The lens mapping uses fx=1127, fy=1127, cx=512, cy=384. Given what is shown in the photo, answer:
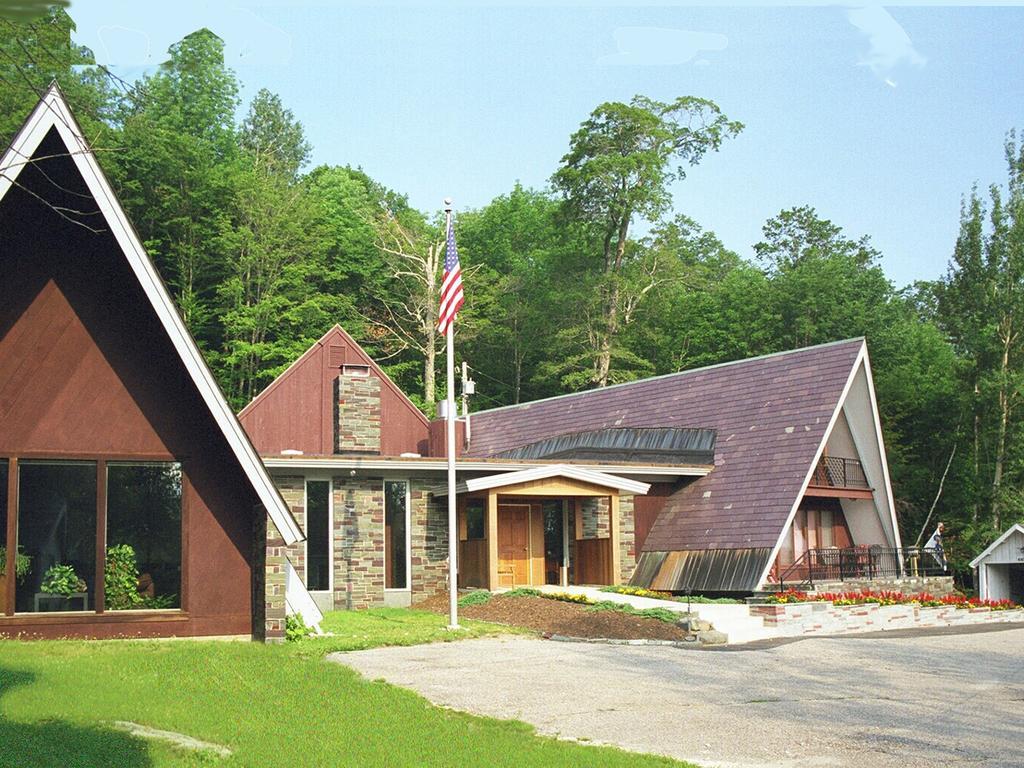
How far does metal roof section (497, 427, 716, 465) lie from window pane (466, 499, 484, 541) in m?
4.15

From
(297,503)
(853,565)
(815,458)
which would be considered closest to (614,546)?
(815,458)

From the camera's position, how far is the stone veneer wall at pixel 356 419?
25.6 metres

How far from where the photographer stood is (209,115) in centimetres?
4641

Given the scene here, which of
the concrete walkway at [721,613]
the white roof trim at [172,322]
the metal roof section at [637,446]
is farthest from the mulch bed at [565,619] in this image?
the metal roof section at [637,446]

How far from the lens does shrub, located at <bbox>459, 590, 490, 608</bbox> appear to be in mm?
21172

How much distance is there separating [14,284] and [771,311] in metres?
38.4

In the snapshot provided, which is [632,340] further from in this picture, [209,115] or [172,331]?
[172,331]

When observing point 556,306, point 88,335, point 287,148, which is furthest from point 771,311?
point 88,335

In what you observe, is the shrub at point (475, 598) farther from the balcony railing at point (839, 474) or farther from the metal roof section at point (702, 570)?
the balcony railing at point (839, 474)

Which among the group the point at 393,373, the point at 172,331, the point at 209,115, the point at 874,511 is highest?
the point at 209,115

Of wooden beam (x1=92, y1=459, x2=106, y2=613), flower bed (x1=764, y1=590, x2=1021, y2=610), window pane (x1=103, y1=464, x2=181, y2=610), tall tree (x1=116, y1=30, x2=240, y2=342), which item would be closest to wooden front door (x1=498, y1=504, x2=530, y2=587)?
flower bed (x1=764, y1=590, x2=1021, y2=610)

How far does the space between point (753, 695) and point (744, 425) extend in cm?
1507

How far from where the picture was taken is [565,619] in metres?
18.9

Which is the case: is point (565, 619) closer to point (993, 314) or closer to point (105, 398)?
point (105, 398)
